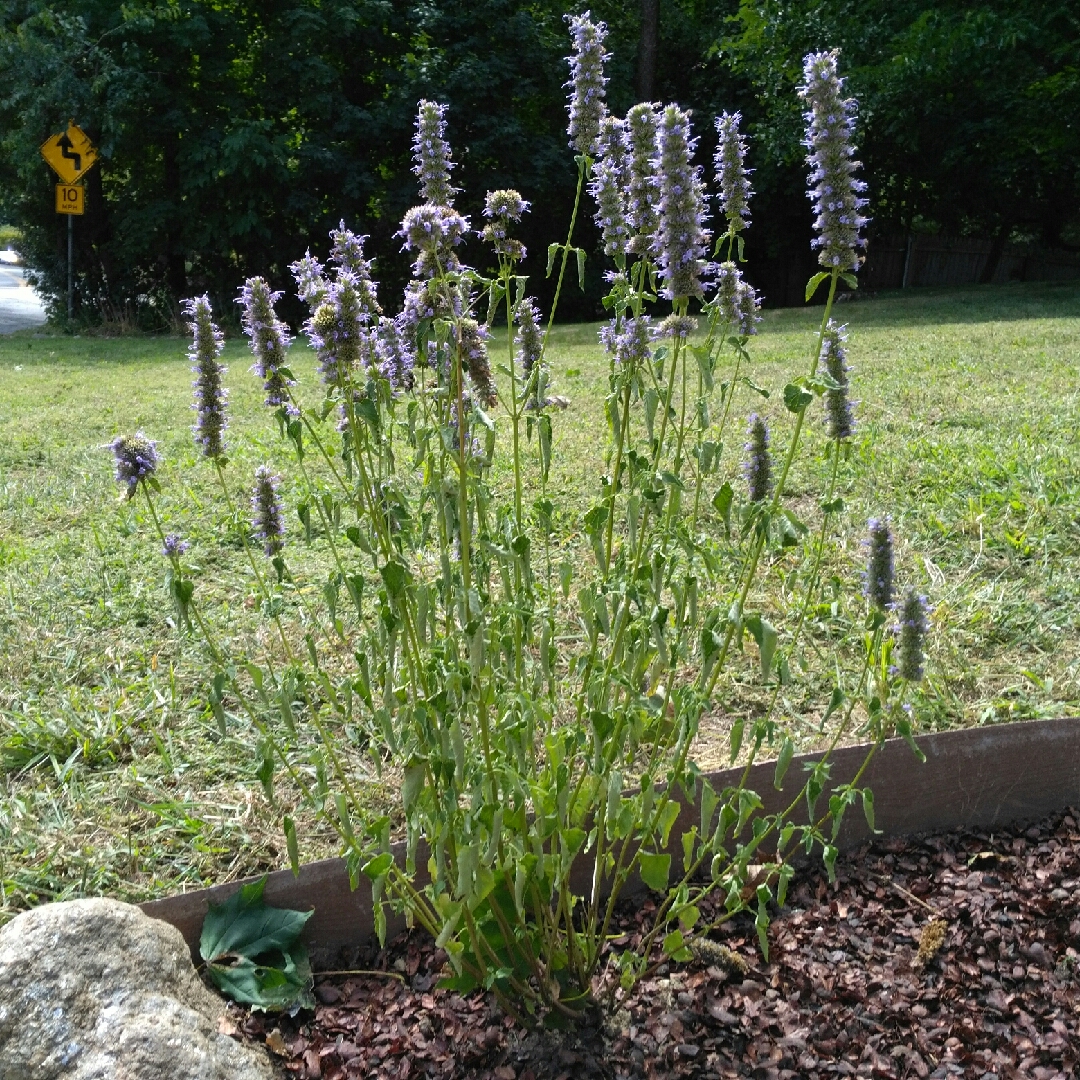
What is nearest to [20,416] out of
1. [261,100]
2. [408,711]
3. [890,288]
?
[408,711]

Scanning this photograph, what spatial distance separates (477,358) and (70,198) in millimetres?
15996

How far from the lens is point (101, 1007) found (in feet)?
5.42

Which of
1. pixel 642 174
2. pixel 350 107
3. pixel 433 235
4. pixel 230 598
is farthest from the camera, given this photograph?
pixel 350 107

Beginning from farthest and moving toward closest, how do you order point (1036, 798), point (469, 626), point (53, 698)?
point (53, 698) → point (1036, 798) → point (469, 626)

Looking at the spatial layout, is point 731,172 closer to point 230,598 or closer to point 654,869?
point 654,869

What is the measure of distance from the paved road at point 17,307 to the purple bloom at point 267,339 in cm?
1693

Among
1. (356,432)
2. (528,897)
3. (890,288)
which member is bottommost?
(528,897)

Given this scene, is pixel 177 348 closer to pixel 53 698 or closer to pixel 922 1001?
pixel 53 698

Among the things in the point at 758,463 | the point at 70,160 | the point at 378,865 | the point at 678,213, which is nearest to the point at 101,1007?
the point at 378,865

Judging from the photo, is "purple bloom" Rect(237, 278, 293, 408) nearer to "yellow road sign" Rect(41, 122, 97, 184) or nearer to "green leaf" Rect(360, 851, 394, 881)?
"green leaf" Rect(360, 851, 394, 881)

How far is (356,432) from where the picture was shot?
1.60m

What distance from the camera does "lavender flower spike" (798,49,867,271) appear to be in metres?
1.59

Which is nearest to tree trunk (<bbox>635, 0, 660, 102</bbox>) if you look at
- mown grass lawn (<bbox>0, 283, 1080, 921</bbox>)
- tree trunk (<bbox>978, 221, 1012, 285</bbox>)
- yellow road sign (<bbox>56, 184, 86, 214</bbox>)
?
tree trunk (<bbox>978, 221, 1012, 285</bbox>)

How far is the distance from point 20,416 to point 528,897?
698cm
